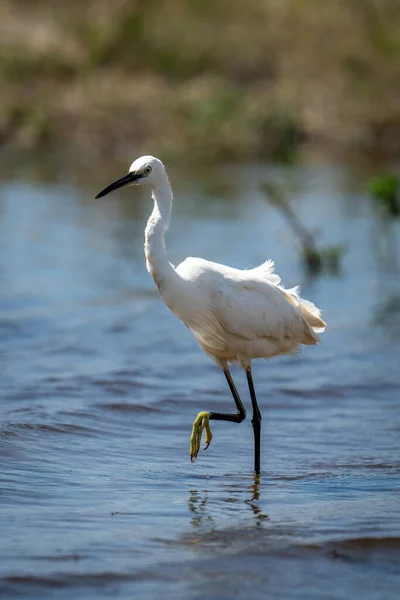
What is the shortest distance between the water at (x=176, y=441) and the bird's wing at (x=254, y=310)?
2.88ft

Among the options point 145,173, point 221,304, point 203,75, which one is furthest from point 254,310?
point 203,75

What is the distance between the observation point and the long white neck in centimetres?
659

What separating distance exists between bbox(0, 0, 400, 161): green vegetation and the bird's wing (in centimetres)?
1534

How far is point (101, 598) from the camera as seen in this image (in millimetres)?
4996

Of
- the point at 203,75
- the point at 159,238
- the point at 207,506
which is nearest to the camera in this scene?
the point at 207,506

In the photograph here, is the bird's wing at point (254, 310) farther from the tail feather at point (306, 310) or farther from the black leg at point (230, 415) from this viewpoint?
the black leg at point (230, 415)

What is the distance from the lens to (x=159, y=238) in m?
6.60

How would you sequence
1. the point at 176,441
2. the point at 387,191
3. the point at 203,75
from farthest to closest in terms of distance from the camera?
the point at 203,75 → the point at 387,191 → the point at 176,441

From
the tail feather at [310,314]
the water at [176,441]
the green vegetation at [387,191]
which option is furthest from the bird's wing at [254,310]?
the green vegetation at [387,191]

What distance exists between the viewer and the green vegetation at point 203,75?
25.0 meters

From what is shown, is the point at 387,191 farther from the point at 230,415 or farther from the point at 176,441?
the point at 230,415

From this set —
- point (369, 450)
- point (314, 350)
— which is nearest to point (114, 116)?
point (314, 350)

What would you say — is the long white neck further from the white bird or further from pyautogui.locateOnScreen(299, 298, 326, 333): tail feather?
pyautogui.locateOnScreen(299, 298, 326, 333): tail feather

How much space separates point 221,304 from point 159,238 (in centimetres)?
62
